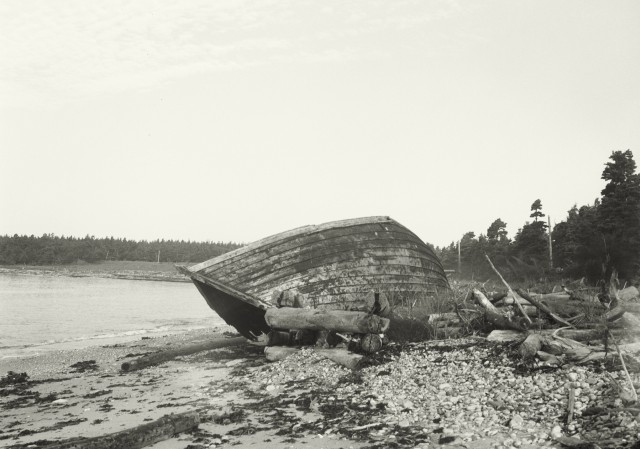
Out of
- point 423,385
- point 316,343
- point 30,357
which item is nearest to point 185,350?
point 316,343

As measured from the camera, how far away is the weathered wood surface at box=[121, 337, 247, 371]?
823cm

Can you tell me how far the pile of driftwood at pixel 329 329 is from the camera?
647 centimetres

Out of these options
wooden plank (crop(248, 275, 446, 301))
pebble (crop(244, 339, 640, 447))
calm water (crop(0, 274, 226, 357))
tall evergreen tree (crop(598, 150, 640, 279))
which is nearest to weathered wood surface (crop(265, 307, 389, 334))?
pebble (crop(244, 339, 640, 447))

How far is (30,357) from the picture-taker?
10922 millimetres

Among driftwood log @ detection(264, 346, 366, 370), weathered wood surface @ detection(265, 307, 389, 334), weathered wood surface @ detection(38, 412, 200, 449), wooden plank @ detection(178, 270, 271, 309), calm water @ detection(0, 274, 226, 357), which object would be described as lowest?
calm water @ detection(0, 274, 226, 357)

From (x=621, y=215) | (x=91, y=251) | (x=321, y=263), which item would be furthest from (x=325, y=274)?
(x=91, y=251)

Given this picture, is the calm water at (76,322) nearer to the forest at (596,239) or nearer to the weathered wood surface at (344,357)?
the weathered wood surface at (344,357)

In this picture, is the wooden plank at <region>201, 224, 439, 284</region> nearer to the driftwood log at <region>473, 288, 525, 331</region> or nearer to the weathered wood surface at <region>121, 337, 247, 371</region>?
the weathered wood surface at <region>121, 337, 247, 371</region>

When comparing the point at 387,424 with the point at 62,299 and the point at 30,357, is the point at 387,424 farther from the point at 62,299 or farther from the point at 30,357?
the point at 62,299

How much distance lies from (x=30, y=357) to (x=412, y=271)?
28.0 feet

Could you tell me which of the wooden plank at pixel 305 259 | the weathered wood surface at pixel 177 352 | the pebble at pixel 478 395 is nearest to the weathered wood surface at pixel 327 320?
the pebble at pixel 478 395

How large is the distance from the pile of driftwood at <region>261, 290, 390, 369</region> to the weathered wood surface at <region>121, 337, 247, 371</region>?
1749 mm

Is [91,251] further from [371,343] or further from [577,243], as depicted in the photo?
[371,343]

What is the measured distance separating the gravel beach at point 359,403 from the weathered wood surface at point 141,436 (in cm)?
8
